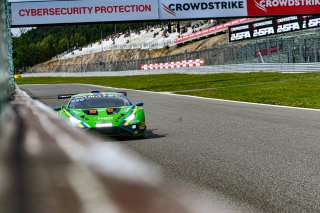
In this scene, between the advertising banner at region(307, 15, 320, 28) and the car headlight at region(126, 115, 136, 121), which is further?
the advertising banner at region(307, 15, 320, 28)

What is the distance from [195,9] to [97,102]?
22.2 metres

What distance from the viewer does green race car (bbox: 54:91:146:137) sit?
10.1 meters

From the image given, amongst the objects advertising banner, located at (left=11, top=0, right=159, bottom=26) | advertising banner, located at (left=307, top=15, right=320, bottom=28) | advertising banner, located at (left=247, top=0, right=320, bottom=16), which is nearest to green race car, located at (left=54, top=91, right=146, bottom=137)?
advertising banner, located at (left=11, top=0, right=159, bottom=26)

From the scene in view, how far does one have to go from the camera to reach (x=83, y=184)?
1.04m

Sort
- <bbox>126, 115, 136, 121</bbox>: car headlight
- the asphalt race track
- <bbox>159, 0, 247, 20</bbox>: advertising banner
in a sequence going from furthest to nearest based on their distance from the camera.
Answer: <bbox>159, 0, 247, 20</bbox>: advertising banner
<bbox>126, 115, 136, 121</bbox>: car headlight
the asphalt race track

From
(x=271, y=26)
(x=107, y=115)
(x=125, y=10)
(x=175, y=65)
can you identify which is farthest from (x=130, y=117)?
(x=271, y=26)

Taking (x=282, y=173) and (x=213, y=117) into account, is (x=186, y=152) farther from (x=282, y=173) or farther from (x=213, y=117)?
(x=213, y=117)

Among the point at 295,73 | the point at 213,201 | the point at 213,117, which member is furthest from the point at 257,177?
the point at 295,73

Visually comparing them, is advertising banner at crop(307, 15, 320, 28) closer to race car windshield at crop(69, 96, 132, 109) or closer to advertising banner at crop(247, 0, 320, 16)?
advertising banner at crop(247, 0, 320, 16)

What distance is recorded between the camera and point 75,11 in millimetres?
30984

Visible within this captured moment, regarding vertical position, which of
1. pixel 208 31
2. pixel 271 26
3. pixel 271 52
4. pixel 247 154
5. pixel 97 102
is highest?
pixel 208 31

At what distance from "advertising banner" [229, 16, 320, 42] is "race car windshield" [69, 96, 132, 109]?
42613mm

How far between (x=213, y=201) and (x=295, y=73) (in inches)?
1234

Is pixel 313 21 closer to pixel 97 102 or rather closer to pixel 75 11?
pixel 75 11
